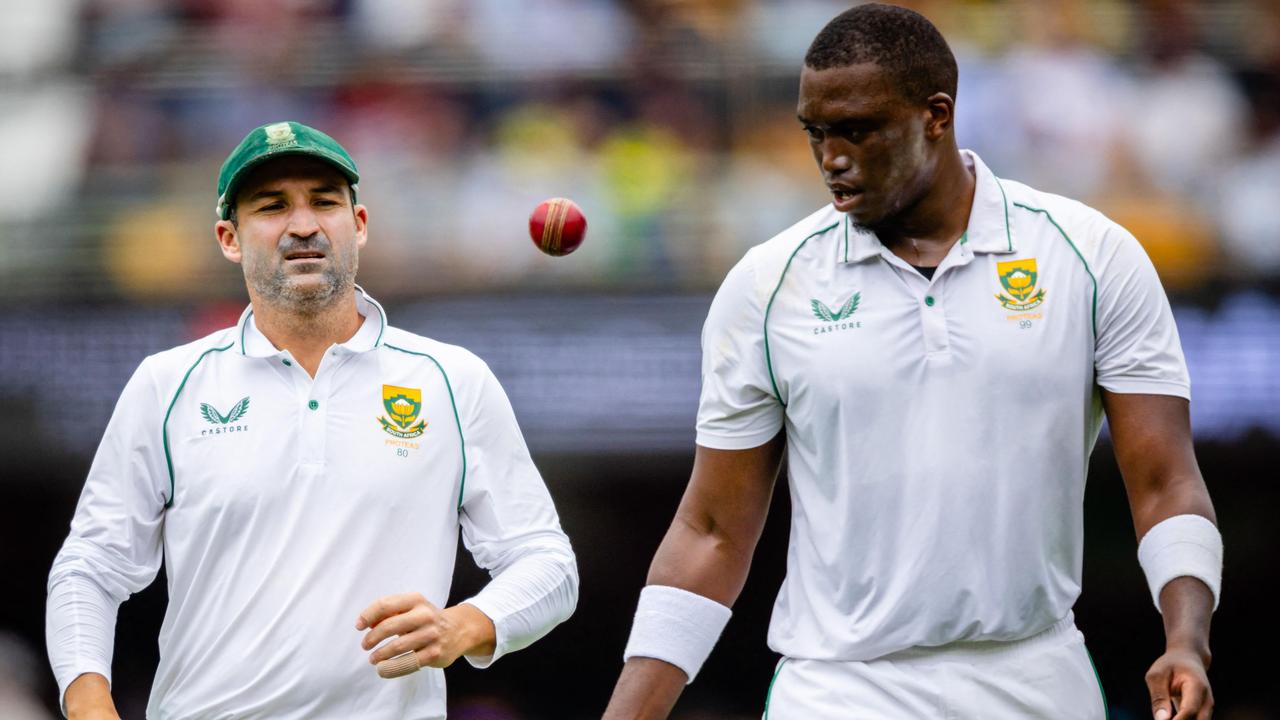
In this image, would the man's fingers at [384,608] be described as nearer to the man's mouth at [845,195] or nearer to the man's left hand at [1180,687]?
the man's mouth at [845,195]

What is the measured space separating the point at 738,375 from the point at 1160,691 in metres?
1.00

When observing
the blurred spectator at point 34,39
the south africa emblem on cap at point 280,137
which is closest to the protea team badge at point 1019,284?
the south africa emblem on cap at point 280,137

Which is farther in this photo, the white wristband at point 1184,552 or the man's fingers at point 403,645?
the man's fingers at point 403,645

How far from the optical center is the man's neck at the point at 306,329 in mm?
4090

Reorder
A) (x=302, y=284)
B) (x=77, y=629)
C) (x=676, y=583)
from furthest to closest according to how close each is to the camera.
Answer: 1. (x=302, y=284)
2. (x=77, y=629)
3. (x=676, y=583)

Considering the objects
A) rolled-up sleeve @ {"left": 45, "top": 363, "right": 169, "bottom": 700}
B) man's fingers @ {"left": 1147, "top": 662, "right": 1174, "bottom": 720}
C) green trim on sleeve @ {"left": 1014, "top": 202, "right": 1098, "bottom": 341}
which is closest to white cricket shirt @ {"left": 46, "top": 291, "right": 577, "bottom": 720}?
rolled-up sleeve @ {"left": 45, "top": 363, "right": 169, "bottom": 700}

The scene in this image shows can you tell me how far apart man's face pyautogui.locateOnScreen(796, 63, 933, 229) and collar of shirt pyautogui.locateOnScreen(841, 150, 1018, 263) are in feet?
0.28

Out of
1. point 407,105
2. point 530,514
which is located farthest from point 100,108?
point 530,514

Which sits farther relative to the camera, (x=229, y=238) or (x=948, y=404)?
(x=229, y=238)

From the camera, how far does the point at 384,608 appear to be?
3.64 metres

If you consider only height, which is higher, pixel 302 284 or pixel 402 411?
pixel 302 284

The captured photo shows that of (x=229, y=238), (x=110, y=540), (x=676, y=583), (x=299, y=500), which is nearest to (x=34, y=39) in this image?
(x=229, y=238)

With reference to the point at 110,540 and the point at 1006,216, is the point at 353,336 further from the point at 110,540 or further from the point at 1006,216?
the point at 1006,216

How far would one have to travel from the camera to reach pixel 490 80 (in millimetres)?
8859
